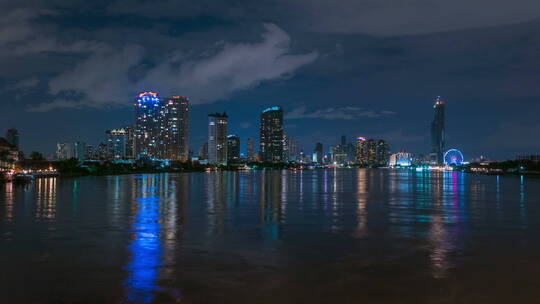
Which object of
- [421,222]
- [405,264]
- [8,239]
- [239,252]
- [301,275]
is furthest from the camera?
[421,222]

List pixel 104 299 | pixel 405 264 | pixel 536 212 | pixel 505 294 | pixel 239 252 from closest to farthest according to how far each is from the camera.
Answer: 1. pixel 104 299
2. pixel 505 294
3. pixel 405 264
4. pixel 239 252
5. pixel 536 212

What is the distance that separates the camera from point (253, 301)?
13.8 metres

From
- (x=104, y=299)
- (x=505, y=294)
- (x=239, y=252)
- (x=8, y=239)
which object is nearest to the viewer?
(x=104, y=299)

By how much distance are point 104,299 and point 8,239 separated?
13.3 meters

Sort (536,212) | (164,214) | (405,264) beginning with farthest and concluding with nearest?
1. (536,212)
2. (164,214)
3. (405,264)

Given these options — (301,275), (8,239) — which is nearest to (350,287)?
(301,275)

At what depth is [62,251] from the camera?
21.0 m

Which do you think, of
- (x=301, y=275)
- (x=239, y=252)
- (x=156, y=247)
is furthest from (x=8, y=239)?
(x=301, y=275)

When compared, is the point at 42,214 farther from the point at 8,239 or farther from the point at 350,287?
the point at 350,287

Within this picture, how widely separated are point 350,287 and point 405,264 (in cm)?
434

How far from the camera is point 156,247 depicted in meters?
21.7

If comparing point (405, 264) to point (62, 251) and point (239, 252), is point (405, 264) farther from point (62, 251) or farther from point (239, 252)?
point (62, 251)

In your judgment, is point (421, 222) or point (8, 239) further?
point (421, 222)

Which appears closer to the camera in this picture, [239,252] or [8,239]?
[239,252]
